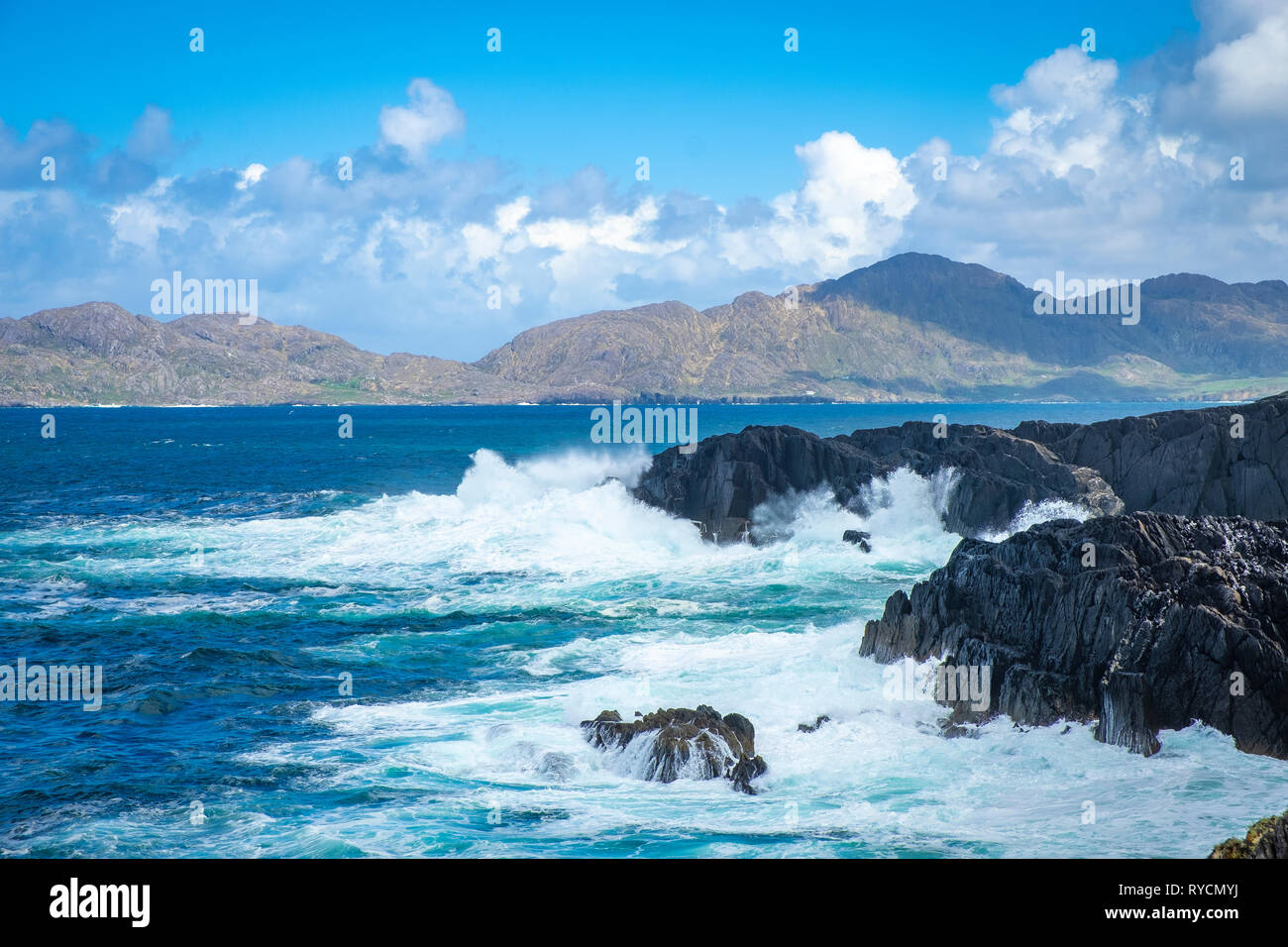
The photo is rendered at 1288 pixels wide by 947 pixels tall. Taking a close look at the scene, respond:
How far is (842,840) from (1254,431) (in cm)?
3728

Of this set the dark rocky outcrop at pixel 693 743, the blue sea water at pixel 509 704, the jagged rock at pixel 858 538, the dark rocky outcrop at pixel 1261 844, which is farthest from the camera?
the jagged rock at pixel 858 538

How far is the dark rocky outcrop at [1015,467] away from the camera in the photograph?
46312mm

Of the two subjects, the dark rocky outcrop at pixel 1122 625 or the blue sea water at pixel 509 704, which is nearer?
the blue sea water at pixel 509 704

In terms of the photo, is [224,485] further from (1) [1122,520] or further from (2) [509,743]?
(1) [1122,520]

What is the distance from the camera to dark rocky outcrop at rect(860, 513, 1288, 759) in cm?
2342

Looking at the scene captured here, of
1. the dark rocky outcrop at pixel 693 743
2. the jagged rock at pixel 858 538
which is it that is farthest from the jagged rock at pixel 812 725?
the jagged rock at pixel 858 538

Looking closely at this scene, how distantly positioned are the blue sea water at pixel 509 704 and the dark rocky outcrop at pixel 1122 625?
0.80 meters

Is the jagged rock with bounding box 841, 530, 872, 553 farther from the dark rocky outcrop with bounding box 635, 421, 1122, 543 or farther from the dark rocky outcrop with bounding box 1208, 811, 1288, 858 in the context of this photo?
the dark rocky outcrop with bounding box 1208, 811, 1288, 858

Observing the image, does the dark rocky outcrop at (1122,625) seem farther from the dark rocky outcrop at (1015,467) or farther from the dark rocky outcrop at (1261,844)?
the dark rocky outcrop at (1015,467)

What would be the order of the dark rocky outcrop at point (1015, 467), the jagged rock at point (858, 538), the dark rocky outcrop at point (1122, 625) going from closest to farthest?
the dark rocky outcrop at point (1122, 625) < the dark rocky outcrop at point (1015, 467) < the jagged rock at point (858, 538)

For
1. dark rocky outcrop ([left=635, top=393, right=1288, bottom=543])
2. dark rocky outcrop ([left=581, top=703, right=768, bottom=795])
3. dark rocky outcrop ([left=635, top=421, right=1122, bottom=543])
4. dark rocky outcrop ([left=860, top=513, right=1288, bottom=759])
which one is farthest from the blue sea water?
dark rocky outcrop ([left=635, top=393, right=1288, bottom=543])

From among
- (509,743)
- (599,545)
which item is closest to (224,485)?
(599,545)

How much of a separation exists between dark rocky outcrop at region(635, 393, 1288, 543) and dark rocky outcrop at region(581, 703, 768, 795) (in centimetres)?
3005
